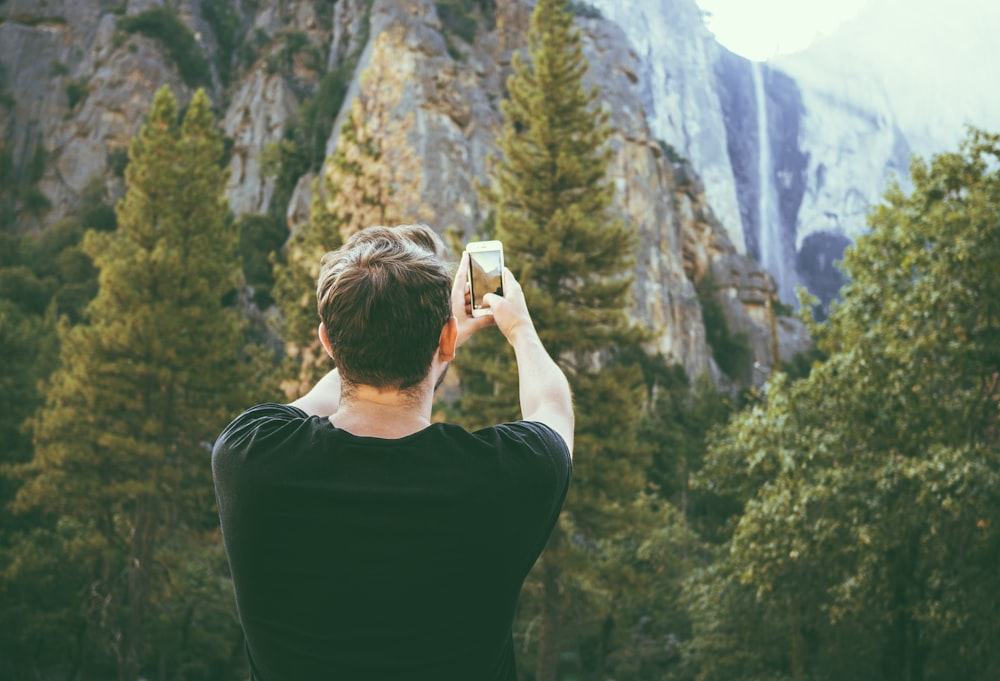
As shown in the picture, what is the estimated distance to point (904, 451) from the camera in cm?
1298

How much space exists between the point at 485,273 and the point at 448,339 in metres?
0.32

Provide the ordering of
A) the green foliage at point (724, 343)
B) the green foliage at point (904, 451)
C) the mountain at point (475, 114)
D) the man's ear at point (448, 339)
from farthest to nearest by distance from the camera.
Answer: the green foliage at point (724, 343) < the mountain at point (475, 114) < the green foliage at point (904, 451) < the man's ear at point (448, 339)

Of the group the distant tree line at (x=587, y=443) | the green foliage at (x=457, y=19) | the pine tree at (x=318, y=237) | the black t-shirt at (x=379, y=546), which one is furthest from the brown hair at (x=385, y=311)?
the green foliage at (x=457, y=19)

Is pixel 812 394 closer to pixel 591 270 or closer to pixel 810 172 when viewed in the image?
pixel 591 270

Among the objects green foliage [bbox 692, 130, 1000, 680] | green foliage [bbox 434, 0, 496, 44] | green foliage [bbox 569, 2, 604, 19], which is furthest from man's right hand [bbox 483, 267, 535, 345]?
green foliage [bbox 569, 2, 604, 19]

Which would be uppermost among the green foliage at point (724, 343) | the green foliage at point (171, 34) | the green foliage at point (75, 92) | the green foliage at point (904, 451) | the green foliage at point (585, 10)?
the green foliage at point (585, 10)

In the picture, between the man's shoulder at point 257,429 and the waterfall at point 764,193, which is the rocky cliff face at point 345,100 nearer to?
the waterfall at point 764,193

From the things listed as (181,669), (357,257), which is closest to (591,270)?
(181,669)

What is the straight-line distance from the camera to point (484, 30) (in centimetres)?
5291

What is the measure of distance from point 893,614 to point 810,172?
64.4 meters

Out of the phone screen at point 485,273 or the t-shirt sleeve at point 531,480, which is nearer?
the t-shirt sleeve at point 531,480

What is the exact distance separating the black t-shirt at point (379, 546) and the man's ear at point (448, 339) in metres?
0.17

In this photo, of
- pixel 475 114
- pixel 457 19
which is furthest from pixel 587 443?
pixel 457 19

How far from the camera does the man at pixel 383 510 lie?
1322 mm
